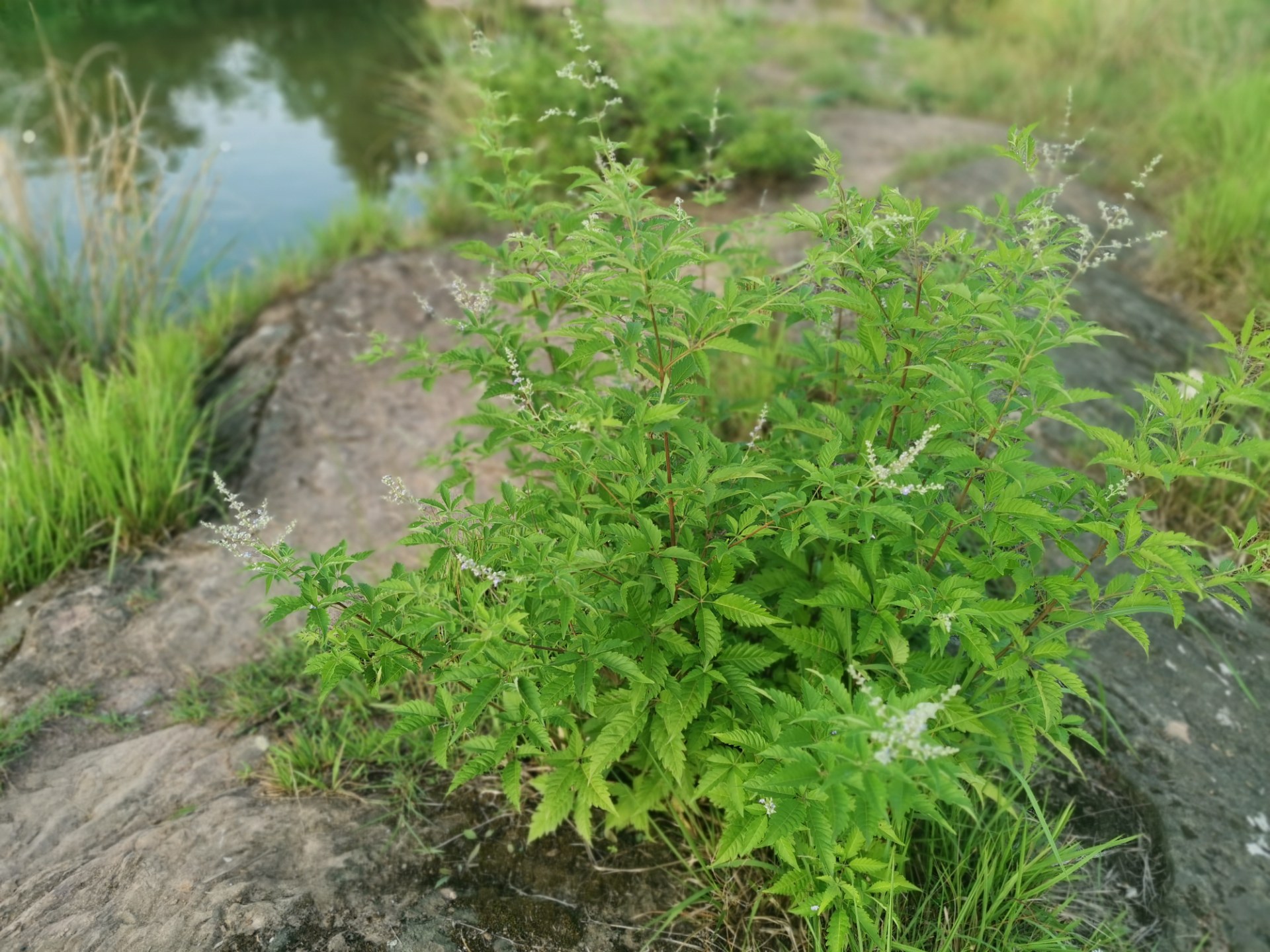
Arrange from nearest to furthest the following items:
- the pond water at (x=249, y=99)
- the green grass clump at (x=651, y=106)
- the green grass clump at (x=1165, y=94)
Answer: the green grass clump at (x=1165, y=94)
the green grass clump at (x=651, y=106)
the pond water at (x=249, y=99)

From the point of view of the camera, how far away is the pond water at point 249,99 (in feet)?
22.7

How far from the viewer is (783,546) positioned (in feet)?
5.88

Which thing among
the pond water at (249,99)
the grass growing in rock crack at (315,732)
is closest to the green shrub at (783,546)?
the grass growing in rock crack at (315,732)

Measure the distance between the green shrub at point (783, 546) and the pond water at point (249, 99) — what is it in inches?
148

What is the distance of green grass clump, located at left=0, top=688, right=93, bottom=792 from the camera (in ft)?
8.26

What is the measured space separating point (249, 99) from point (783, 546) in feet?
33.8

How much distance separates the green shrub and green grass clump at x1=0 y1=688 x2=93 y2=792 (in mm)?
1312

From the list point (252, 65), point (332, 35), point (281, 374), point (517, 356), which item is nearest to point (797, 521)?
point (517, 356)

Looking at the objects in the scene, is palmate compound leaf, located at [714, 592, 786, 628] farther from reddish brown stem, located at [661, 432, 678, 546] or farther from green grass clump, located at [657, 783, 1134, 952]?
green grass clump, located at [657, 783, 1134, 952]

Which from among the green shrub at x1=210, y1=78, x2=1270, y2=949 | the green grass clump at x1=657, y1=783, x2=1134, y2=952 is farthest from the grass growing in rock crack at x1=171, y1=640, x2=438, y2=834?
the green grass clump at x1=657, y1=783, x2=1134, y2=952

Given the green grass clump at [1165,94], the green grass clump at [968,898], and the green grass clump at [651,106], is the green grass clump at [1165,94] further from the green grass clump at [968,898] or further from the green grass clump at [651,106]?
the green grass clump at [968,898]

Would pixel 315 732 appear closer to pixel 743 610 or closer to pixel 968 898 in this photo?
pixel 743 610

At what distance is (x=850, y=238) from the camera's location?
1871mm

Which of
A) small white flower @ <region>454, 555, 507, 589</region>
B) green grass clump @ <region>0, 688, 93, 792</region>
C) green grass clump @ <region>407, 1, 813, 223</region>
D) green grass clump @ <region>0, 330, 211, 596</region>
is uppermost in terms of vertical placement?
green grass clump @ <region>407, 1, 813, 223</region>
